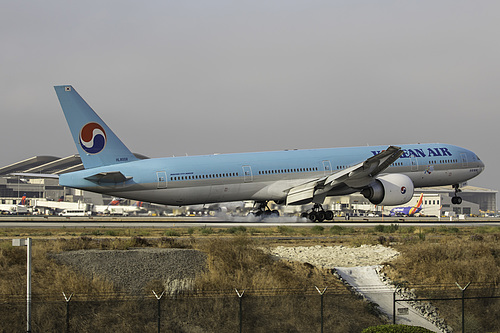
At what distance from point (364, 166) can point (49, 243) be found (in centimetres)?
2349

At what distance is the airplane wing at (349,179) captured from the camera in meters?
44.1

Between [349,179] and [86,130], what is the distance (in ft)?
63.7

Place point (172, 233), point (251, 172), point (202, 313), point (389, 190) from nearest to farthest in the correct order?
point (202, 313)
point (172, 233)
point (251, 172)
point (389, 190)

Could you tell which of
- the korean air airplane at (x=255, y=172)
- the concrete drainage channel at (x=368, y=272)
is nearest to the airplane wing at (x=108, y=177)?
the korean air airplane at (x=255, y=172)

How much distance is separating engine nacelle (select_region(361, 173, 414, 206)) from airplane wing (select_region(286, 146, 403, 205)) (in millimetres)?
786

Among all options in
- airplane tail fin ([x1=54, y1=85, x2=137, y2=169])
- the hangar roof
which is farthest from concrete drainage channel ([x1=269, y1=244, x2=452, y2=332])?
the hangar roof

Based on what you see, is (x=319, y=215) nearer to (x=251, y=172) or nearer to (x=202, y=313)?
(x=251, y=172)

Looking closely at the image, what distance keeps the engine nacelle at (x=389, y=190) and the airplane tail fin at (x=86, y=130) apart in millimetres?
19818

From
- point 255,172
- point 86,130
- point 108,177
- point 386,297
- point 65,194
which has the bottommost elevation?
point 386,297

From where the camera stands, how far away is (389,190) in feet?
153

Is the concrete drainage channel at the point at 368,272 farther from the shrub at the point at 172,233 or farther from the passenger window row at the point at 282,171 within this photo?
the passenger window row at the point at 282,171

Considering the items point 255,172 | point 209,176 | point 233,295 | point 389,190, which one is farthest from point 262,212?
point 233,295

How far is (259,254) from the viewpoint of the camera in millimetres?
26594

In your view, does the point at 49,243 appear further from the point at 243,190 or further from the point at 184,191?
the point at 243,190
